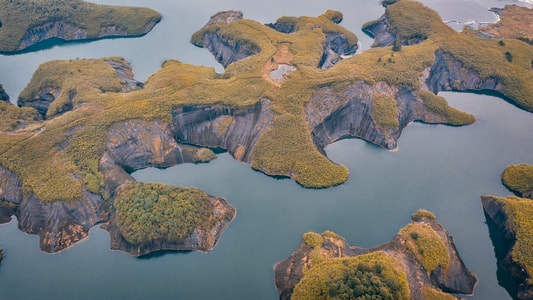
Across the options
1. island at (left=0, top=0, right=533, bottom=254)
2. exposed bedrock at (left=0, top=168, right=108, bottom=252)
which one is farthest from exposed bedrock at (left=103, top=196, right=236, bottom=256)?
exposed bedrock at (left=0, top=168, right=108, bottom=252)

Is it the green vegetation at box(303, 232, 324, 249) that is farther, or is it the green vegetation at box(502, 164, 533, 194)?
the green vegetation at box(502, 164, 533, 194)

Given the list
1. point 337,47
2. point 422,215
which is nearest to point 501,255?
point 422,215

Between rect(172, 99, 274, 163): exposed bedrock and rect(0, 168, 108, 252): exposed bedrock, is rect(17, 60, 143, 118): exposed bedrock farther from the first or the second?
rect(0, 168, 108, 252): exposed bedrock

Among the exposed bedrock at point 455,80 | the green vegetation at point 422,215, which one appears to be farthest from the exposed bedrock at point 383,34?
the green vegetation at point 422,215

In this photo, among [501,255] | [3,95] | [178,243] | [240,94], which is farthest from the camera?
[3,95]

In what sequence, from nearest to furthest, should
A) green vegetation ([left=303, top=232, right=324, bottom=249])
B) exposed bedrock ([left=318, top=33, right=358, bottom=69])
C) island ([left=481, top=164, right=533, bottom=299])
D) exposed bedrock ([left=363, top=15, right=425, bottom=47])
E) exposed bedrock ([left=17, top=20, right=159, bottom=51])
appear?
island ([left=481, top=164, right=533, bottom=299]), green vegetation ([left=303, top=232, right=324, bottom=249]), exposed bedrock ([left=318, top=33, right=358, bottom=69]), exposed bedrock ([left=363, top=15, right=425, bottom=47]), exposed bedrock ([left=17, top=20, right=159, bottom=51])

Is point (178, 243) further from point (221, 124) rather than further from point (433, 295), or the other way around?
point (433, 295)
